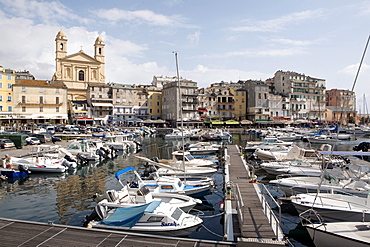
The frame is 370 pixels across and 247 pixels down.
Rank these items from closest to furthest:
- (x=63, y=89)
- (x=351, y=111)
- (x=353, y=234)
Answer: (x=353, y=234) → (x=63, y=89) → (x=351, y=111)

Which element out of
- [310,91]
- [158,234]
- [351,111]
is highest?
[310,91]

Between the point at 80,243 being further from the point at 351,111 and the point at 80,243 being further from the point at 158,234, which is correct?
the point at 351,111

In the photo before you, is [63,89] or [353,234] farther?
[63,89]

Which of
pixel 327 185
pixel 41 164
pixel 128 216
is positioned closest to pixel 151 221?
pixel 128 216

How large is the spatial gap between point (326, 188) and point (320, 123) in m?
93.0

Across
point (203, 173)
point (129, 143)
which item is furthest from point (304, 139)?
point (203, 173)

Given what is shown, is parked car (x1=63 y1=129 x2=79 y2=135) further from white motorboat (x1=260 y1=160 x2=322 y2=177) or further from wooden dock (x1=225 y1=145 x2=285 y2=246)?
wooden dock (x1=225 y1=145 x2=285 y2=246)

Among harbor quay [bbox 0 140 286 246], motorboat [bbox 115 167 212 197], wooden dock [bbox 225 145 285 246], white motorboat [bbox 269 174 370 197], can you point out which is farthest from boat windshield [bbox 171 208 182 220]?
white motorboat [bbox 269 174 370 197]

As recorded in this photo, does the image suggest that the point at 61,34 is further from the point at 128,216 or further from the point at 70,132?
the point at 128,216

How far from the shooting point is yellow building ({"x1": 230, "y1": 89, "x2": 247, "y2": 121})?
102 m

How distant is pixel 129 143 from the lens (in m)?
49.9

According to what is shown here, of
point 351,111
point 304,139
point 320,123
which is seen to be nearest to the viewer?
point 304,139

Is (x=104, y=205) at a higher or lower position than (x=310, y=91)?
lower

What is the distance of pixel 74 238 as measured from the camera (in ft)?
38.5
